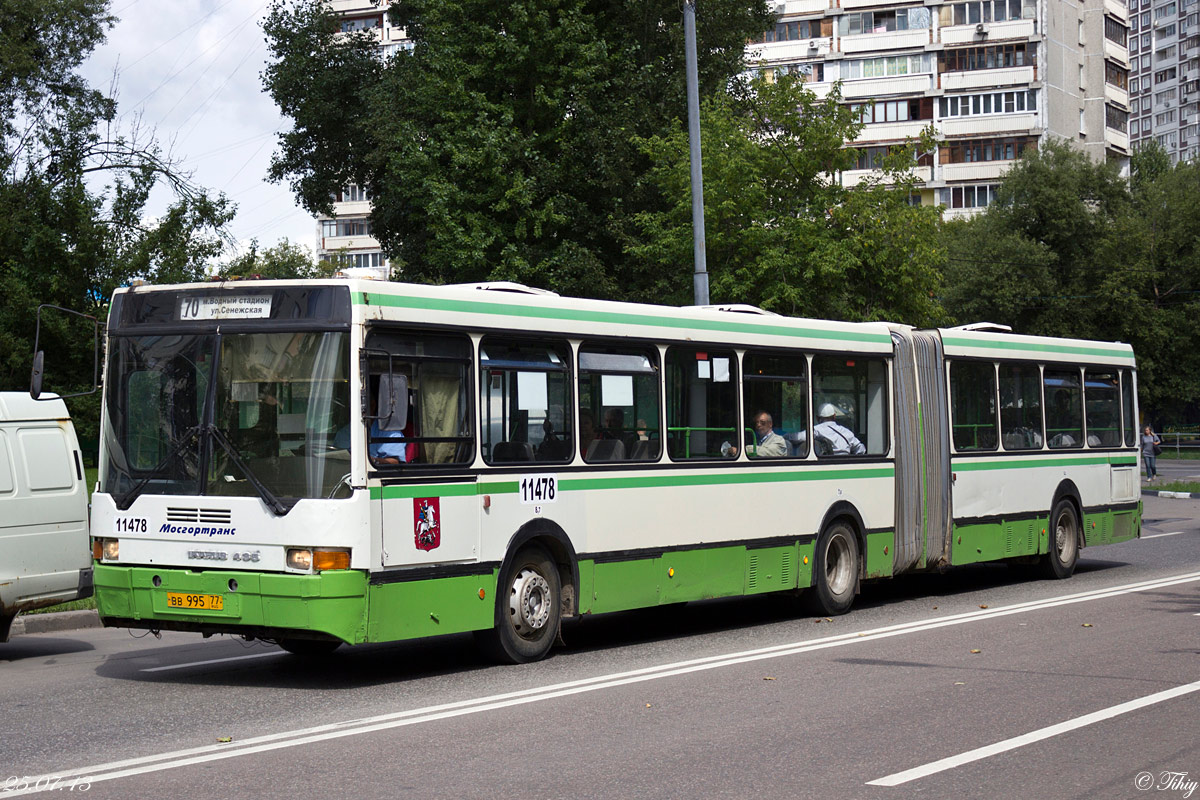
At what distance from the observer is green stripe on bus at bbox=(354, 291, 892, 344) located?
35.2ft

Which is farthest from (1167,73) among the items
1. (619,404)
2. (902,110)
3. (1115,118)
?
(619,404)

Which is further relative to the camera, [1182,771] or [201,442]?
[201,442]

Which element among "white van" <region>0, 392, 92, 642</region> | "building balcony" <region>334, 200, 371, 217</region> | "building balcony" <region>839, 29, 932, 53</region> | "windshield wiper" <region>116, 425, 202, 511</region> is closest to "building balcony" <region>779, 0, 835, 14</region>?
"building balcony" <region>839, 29, 932, 53</region>

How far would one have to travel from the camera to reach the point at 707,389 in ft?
45.2

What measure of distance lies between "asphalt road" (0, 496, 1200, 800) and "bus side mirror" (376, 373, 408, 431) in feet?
6.10

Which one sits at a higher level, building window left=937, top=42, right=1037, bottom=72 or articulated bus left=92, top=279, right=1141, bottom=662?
building window left=937, top=42, right=1037, bottom=72

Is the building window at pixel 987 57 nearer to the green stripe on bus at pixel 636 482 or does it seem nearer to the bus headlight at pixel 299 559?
the green stripe on bus at pixel 636 482

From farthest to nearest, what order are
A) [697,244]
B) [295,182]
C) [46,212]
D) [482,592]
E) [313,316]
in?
[295,182] < [46,212] < [697,244] < [482,592] < [313,316]

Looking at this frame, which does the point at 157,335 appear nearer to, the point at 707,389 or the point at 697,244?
the point at 707,389

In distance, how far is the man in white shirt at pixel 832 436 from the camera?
1538cm

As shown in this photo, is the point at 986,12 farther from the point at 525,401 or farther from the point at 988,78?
the point at 525,401

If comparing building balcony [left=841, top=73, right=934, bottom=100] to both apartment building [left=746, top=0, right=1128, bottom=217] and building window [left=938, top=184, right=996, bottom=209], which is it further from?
building window [left=938, top=184, right=996, bottom=209]

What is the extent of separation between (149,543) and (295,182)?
110ft

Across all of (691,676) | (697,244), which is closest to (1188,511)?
(697,244)
